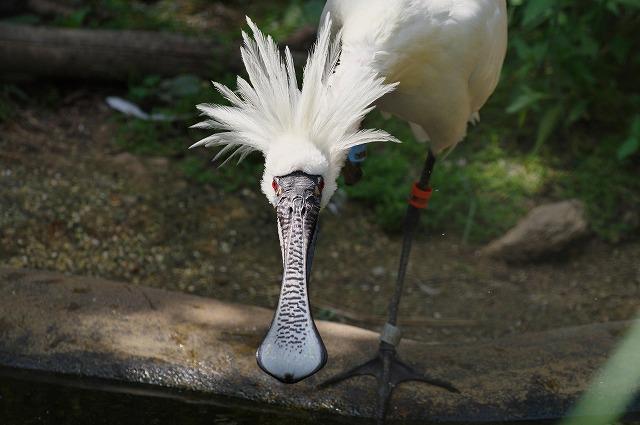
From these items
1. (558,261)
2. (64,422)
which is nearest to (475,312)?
(558,261)

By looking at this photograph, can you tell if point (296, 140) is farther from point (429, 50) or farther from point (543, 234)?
point (543, 234)

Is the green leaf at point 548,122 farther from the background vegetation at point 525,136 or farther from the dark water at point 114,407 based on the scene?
the dark water at point 114,407

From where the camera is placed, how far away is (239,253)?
20.4 ft

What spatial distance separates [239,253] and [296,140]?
2601 millimetres

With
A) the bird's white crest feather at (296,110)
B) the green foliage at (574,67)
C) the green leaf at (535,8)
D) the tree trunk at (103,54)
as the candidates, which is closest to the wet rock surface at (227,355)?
the bird's white crest feather at (296,110)

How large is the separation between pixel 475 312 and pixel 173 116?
2.70 meters

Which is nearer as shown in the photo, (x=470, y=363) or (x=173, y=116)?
(x=470, y=363)

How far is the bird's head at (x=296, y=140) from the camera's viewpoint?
3.45m

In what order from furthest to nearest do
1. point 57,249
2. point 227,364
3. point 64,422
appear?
point 57,249
point 227,364
point 64,422

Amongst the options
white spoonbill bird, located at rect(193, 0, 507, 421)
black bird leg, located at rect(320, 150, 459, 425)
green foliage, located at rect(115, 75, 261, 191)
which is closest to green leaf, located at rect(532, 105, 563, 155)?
green foliage, located at rect(115, 75, 261, 191)

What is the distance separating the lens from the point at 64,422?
12.0ft

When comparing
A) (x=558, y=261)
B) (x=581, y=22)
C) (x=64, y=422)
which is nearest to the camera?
(x=64, y=422)

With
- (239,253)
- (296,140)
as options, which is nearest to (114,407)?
(296,140)

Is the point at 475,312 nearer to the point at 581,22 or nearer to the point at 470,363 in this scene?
the point at 470,363
